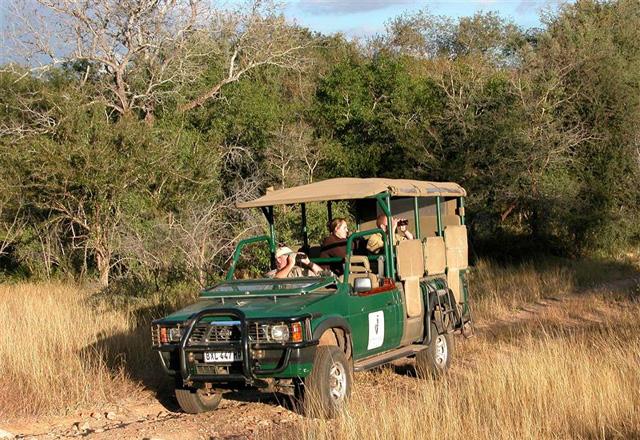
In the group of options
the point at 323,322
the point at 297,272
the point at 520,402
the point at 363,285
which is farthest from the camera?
the point at 297,272

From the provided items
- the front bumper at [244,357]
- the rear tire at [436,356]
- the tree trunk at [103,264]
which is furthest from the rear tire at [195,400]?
the tree trunk at [103,264]

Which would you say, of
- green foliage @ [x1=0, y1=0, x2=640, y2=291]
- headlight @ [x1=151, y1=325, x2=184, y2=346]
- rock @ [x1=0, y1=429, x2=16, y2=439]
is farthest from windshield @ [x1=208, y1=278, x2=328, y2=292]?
green foliage @ [x1=0, y1=0, x2=640, y2=291]

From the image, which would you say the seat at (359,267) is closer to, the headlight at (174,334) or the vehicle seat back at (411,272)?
the vehicle seat back at (411,272)

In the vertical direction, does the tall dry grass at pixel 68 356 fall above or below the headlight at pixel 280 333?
below

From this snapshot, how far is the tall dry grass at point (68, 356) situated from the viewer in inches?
320

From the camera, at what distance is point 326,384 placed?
23.0 ft

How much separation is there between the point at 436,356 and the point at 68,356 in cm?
370

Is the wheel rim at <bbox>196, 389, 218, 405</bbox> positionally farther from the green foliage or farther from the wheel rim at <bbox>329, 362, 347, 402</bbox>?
the green foliage

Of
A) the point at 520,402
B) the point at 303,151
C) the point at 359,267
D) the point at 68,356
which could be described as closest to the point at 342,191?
the point at 359,267

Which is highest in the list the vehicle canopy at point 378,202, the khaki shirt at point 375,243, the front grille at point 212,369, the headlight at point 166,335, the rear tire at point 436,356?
the vehicle canopy at point 378,202

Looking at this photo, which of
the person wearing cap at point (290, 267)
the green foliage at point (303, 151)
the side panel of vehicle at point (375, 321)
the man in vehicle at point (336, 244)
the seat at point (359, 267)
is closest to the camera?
the side panel of vehicle at point (375, 321)

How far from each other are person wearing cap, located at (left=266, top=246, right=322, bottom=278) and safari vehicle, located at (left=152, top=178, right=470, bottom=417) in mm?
360

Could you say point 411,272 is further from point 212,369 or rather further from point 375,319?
point 212,369

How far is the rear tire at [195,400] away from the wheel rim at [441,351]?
2.54 meters
